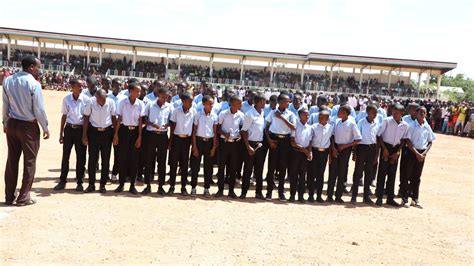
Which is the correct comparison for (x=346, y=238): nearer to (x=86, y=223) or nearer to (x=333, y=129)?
(x=333, y=129)

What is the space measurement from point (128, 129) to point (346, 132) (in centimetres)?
367

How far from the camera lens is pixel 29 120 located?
5.76 m

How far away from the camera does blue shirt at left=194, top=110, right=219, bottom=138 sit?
23.1 ft

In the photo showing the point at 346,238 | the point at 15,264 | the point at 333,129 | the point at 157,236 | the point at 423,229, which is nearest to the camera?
the point at 15,264

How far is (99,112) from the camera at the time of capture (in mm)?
6824

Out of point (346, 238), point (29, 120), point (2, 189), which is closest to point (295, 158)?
point (346, 238)

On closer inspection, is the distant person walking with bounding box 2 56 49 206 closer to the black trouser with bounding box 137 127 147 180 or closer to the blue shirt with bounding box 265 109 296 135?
the black trouser with bounding box 137 127 147 180

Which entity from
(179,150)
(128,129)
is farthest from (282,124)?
(128,129)

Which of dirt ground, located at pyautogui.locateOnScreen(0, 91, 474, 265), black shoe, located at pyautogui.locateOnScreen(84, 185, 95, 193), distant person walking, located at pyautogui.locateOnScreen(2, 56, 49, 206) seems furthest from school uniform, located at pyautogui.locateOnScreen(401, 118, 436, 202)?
distant person walking, located at pyautogui.locateOnScreen(2, 56, 49, 206)

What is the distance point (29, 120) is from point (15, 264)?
234cm

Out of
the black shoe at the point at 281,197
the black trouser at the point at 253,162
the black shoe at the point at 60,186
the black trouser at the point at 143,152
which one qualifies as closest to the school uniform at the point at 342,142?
the black shoe at the point at 281,197

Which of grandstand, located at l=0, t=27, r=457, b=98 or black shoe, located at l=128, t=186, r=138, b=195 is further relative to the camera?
grandstand, located at l=0, t=27, r=457, b=98

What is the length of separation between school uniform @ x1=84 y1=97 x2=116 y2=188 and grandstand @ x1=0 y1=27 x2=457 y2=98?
3232 cm

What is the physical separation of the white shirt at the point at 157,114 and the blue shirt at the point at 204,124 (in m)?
0.48
